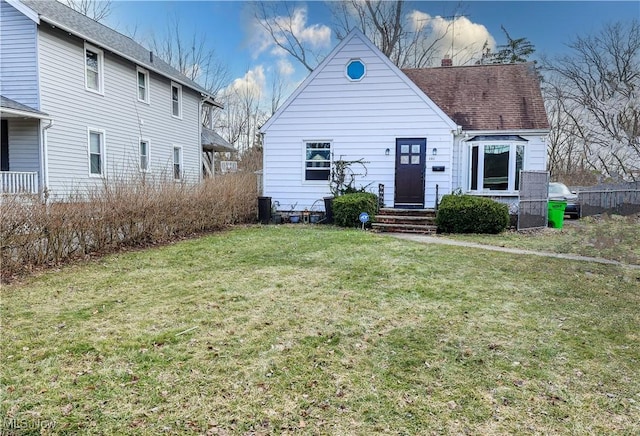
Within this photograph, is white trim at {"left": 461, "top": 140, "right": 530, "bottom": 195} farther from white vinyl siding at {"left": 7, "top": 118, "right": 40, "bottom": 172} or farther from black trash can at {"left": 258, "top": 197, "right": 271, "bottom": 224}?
white vinyl siding at {"left": 7, "top": 118, "right": 40, "bottom": 172}

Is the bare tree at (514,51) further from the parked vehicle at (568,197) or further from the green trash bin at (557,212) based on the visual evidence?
the green trash bin at (557,212)

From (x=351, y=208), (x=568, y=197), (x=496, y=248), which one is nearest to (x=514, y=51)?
(x=568, y=197)

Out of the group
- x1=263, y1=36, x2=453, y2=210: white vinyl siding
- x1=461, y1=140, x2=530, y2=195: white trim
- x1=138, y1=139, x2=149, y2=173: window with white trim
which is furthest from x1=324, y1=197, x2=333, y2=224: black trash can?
x1=138, y1=139, x2=149, y2=173: window with white trim

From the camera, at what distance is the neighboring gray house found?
40.7 ft

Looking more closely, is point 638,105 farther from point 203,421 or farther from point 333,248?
point 203,421

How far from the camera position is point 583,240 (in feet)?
34.3

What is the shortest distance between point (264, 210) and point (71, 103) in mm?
7471

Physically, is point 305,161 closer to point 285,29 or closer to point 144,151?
point 144,151

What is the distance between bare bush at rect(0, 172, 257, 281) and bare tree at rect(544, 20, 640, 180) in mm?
17874

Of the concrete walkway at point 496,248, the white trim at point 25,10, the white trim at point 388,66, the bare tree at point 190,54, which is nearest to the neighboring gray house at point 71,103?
the white trim at point 25,10

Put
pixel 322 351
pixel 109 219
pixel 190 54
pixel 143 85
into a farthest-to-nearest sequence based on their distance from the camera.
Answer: pixel 190 54, pixel 143 85, pixel 109 219, pixel 322 351

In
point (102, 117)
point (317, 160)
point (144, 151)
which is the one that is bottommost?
point (317, 160)

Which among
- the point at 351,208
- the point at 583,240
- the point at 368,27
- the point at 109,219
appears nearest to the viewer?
the point at 109,219

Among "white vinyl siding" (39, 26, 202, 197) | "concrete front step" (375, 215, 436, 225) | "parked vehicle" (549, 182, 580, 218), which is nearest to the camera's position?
"concrete front step" (375, 215, 436, 225)
